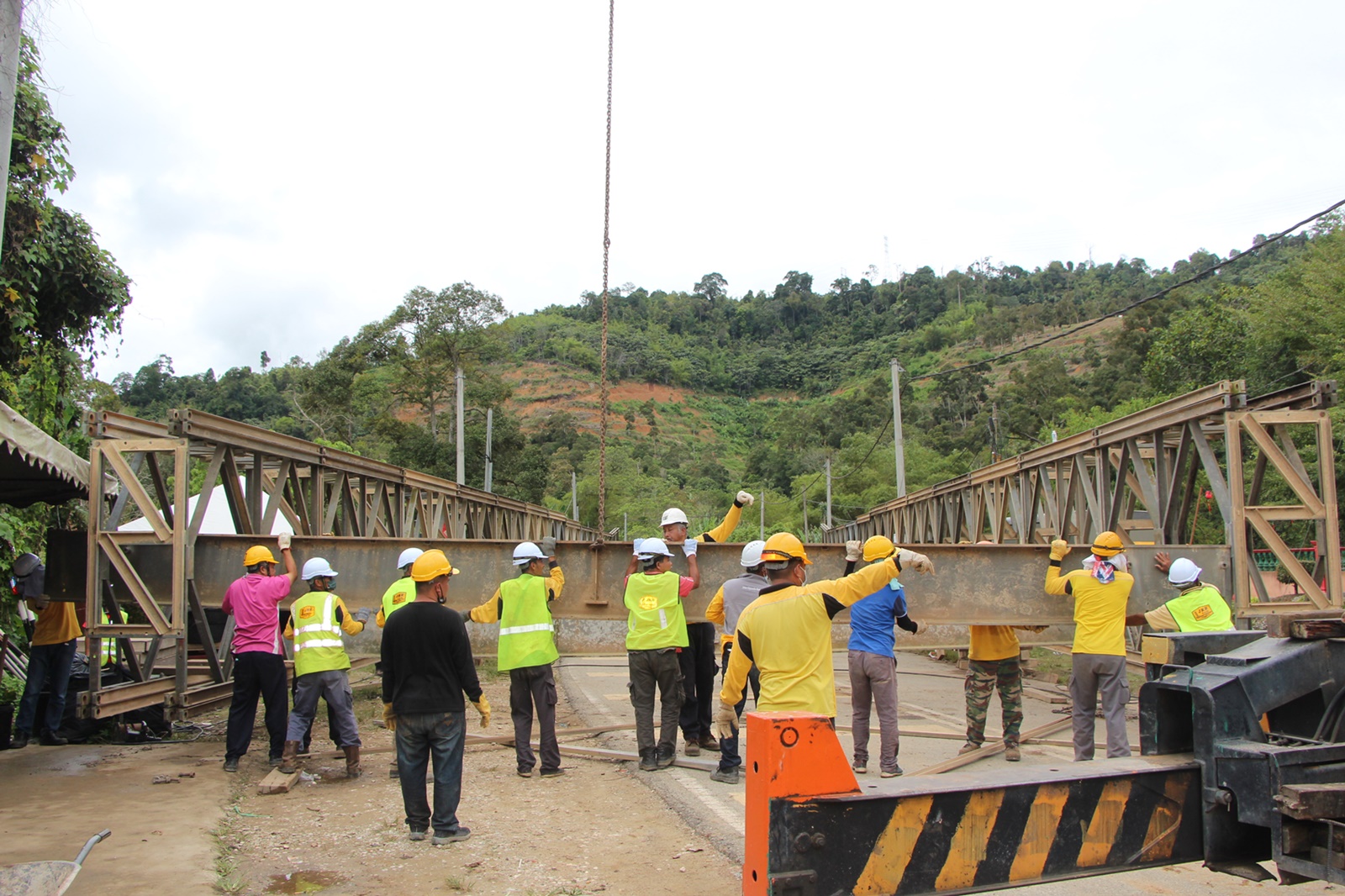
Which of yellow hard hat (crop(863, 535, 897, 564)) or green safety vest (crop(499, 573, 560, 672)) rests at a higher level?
yellow hard hat (crop(863, 535, 897, 564))

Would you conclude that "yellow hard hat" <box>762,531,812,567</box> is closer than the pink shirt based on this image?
Yes

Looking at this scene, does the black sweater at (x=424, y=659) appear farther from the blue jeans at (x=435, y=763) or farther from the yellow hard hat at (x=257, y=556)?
the yellow hard hat at (x=257, y=556)

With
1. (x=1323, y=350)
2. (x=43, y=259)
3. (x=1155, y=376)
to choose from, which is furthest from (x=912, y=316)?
(x=43, y=259)

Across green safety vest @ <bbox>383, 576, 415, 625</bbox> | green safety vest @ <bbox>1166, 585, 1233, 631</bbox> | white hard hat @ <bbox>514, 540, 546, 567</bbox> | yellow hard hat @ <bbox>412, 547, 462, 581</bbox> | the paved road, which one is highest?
white hard hat @ <bbox>514, 540, 546, 567</bbox>

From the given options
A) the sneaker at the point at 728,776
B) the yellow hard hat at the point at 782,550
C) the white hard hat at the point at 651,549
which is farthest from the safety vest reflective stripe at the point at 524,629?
the yellow hard hat at the point at 782,550

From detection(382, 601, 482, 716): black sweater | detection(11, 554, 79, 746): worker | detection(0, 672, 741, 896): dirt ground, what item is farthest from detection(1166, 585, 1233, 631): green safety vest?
detection(11, 554, 79, 746): worker

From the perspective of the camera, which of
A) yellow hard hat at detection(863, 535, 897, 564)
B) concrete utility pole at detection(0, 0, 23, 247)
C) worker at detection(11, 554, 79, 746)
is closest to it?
concrete utility pole at detection(0, 0, 23, 247)

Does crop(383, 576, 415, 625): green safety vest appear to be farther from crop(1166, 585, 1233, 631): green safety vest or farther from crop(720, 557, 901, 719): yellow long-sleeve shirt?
crop(1166, 585, 1233, 631): green safety vest

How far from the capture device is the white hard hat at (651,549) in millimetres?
8125

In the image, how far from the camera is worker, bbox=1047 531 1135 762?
781 centimetres

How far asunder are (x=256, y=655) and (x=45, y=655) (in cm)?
318

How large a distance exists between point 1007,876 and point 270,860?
4699 millimetres

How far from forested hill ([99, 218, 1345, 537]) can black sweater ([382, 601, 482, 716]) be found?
21567 millimetres

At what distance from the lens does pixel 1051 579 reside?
339 inches
